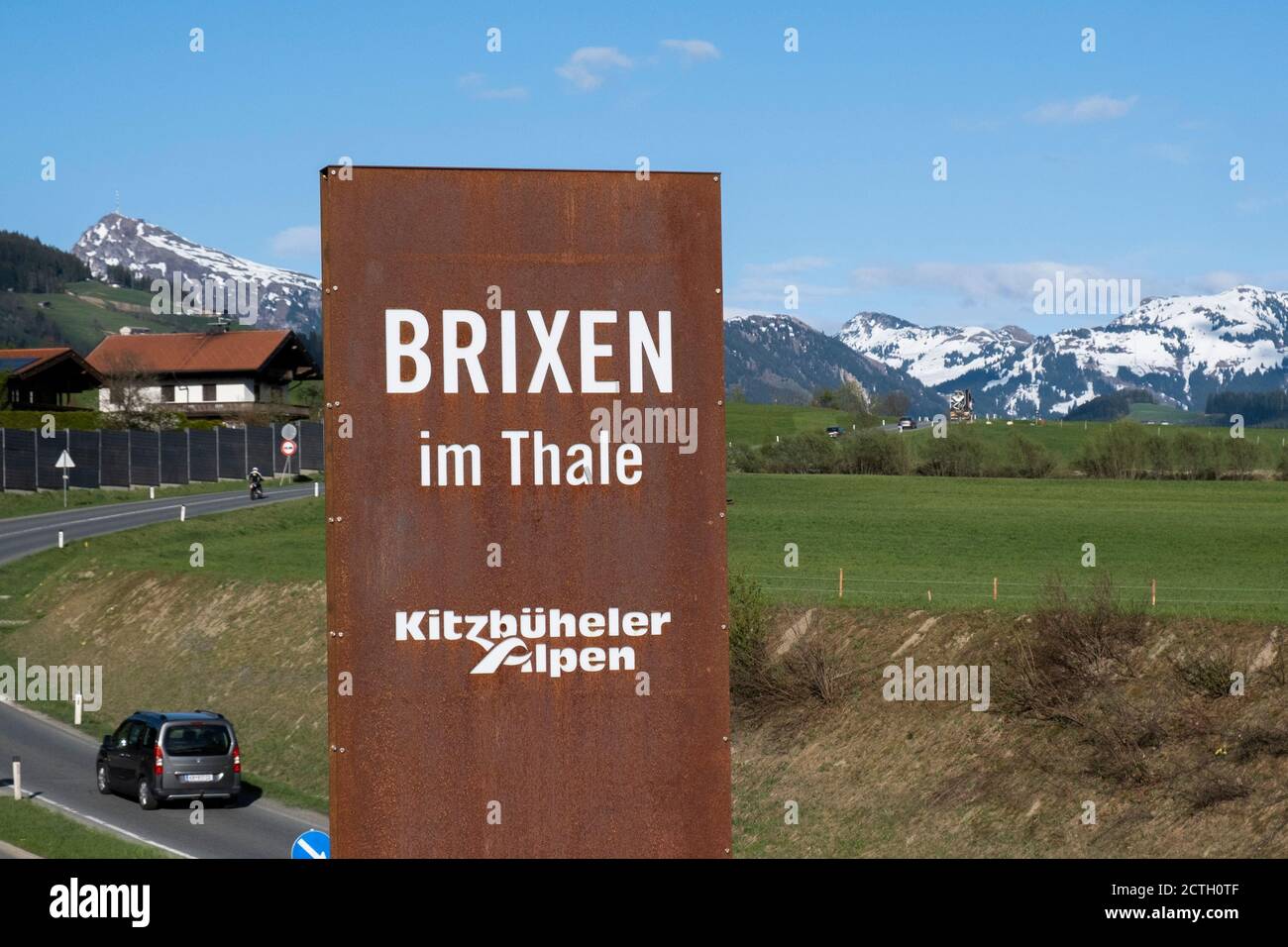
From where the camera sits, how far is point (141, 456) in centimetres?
7306

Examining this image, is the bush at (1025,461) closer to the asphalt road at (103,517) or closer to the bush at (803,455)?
the bush at (803,455)

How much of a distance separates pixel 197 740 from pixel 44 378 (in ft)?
240

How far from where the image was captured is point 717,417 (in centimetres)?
596

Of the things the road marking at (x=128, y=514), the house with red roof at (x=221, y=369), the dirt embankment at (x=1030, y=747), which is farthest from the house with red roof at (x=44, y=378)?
the dirt embankment at (x=1030, y=747)

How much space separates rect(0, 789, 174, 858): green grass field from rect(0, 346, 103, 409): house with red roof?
70.6 meters

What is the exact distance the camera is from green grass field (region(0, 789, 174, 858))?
2084 cm

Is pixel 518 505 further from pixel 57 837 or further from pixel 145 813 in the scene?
pixel 145 813

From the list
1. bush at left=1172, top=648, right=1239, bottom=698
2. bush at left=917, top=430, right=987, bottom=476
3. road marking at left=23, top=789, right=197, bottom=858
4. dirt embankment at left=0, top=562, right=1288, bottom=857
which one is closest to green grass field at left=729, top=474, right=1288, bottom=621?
dirt embankment at left=0, top=562, right=1288, bottom=857

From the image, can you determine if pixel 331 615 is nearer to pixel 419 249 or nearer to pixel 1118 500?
pixel 419 249

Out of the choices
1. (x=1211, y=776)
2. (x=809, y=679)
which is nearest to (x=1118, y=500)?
(x=809, y=679)

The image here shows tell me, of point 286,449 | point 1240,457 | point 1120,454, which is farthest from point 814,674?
point 1240,457

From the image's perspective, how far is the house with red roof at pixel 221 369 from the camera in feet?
327

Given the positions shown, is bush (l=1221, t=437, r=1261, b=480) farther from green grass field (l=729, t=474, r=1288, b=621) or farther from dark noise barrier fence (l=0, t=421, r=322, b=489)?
dark noise barrier fence (l=0, t=421, r=322, b=489)

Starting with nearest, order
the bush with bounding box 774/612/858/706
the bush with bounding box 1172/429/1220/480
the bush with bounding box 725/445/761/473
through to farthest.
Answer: the bush with bounding box 774/612/858/706 → the bush with bounding box 1172/429/1220/480 → the bush with bounding box 725/445/761/473
